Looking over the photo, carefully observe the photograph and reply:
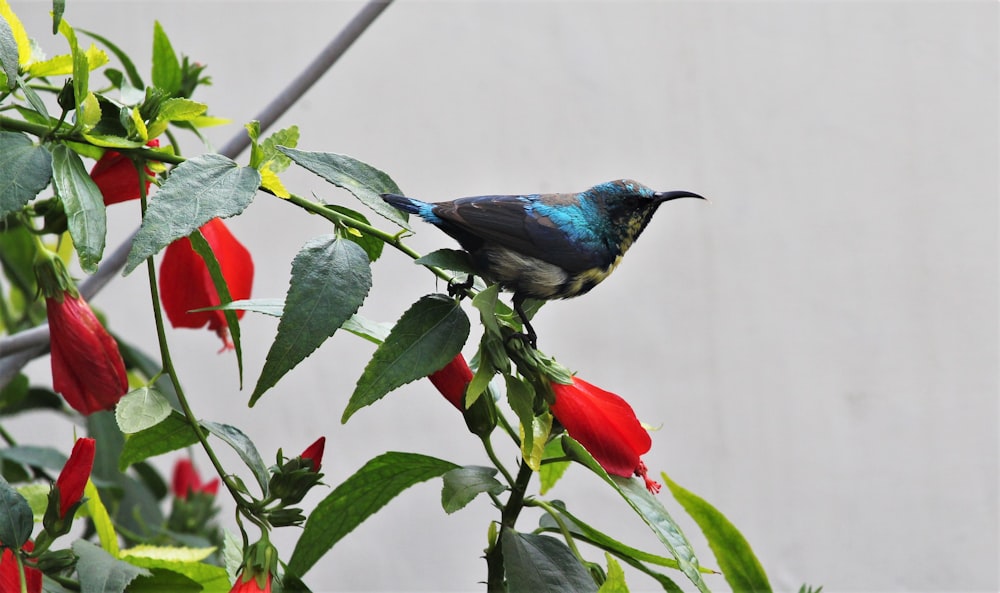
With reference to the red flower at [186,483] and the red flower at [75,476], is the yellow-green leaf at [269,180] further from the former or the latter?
the red flower at [186,483]

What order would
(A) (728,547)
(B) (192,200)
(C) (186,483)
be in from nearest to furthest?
(B) (192,200) < (A) (728,547) < (C) (186,483)

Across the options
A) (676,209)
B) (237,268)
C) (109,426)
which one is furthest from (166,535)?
Answer: (676,209)

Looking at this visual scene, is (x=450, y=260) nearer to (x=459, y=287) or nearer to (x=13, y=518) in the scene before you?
(x=459, y=287)

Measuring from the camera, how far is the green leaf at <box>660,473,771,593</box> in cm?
32

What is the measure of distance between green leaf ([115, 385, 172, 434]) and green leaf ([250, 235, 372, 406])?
0.16 ft

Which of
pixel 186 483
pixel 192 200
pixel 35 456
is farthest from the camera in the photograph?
pixel 186 483

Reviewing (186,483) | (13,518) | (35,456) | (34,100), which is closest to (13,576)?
(13,518)

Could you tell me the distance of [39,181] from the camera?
0.23m

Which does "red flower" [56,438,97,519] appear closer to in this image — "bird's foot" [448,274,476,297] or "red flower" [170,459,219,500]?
"bird's foot" [448,274,476,297]

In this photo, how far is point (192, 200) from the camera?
215 millimetres

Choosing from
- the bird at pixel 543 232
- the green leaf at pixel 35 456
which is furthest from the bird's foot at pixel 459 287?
the green leaf at pixel 35 456

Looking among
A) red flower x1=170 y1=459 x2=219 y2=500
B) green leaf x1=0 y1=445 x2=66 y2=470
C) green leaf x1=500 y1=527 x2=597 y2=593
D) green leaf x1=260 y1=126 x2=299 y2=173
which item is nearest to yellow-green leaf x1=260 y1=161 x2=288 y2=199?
green leaf x1=260 y1=126 x2=299 y2=173

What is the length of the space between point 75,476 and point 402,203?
0.35ft

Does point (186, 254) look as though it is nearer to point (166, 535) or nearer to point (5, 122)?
point (5, 122)
